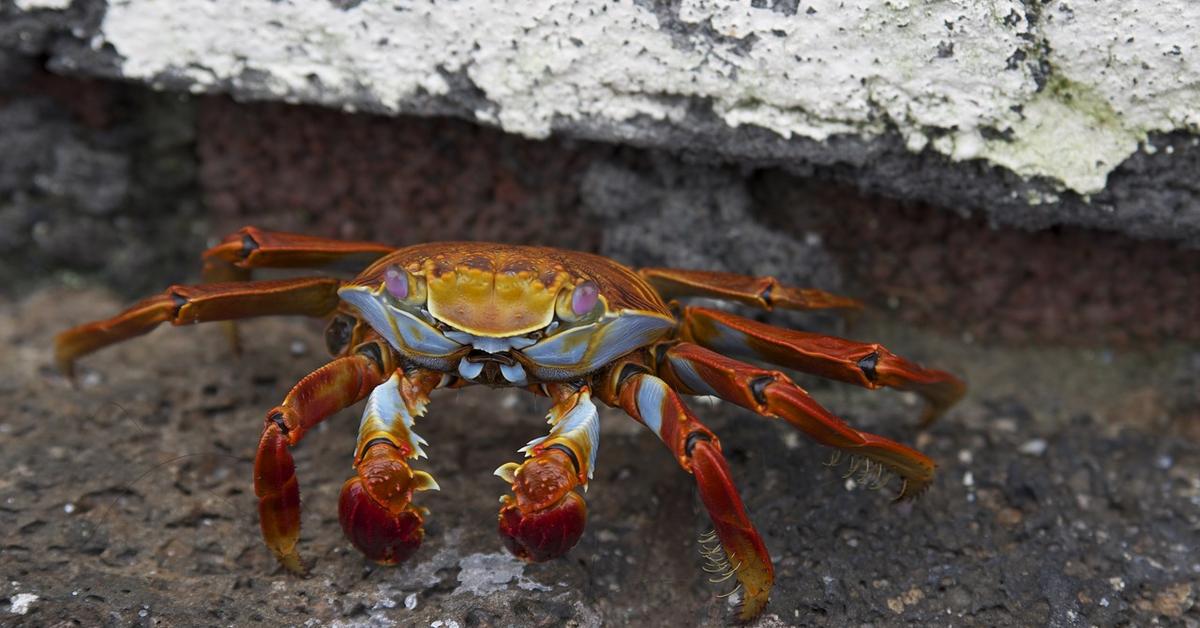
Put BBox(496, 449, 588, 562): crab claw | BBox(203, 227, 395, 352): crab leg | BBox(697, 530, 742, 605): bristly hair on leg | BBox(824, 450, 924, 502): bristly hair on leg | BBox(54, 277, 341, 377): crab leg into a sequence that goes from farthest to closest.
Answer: BBox(203, 227, 395, 352): crab leg → BBox(54, 277, 341, 377): crab leg → BBox(824, 450, 924, 502): bristly hair on leg → BBox(697, 530, 742, 605): bristly hair on leg → BBox(496, 449, 588, 562): crab claw

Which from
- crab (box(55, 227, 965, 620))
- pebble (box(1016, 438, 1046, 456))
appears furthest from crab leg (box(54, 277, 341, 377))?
pebble (box(1016, 438, 1046, 456))

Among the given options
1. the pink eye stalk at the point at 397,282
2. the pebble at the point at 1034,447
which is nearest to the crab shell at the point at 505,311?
the pink eye stalk at the point at 397,282

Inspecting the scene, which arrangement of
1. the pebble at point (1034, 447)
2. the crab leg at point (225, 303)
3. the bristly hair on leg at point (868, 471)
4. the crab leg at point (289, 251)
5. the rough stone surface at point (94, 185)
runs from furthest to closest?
the rough stone surface at point (94, 185), the pebble at point (1034, 447), the crab leg at point (289, 251), the crab leg at point (225, 303), the bristly hair on leg at point (868, 471)

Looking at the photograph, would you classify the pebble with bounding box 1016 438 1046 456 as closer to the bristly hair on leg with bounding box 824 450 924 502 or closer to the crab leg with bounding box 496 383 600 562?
the bristly hair on leg with bounding box 824 450 924 502

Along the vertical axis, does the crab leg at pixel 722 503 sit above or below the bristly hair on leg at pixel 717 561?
above

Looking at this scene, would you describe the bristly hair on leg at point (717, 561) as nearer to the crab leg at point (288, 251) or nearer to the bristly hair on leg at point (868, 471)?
the bristly hair on leg at point (868, 471)

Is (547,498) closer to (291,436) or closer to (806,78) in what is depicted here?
(291,436)
